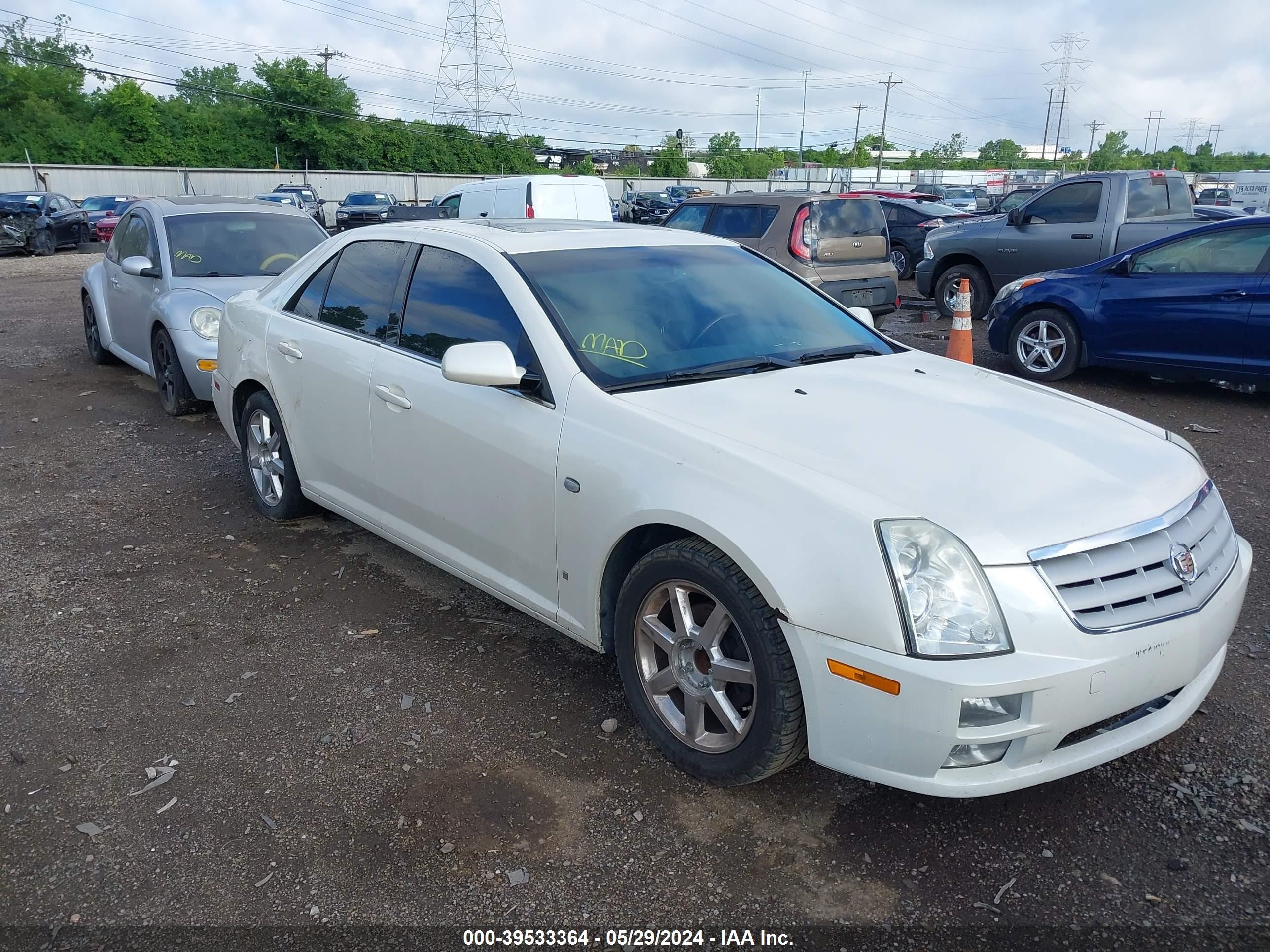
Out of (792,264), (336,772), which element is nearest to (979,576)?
(336,772)

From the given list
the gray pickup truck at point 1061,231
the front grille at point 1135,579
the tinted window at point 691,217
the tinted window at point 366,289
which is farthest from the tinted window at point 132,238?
the gray pickup truck at point 1061,231

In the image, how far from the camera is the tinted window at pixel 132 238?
8172 millimetres

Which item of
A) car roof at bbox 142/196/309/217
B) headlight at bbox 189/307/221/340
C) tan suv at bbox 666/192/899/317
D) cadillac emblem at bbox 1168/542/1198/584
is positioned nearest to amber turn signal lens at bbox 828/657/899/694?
cadillac emblem at bbox 1168/542/1198/584

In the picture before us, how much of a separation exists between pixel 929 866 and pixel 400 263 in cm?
314

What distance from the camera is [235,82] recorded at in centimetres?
8456

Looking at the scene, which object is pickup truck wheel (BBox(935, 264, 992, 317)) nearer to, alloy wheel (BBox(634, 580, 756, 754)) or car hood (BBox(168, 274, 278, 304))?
car hood (BBox(168, 274, 278, 304))

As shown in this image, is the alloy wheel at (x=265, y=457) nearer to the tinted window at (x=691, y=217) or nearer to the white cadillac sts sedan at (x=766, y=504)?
the white cadillac sts sedan at (x=766, y=504)

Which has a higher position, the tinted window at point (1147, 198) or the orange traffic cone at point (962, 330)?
the tinted window at point (1147, 198)

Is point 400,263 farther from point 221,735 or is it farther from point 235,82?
point 235,82

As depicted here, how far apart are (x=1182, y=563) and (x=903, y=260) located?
1576 centimetres

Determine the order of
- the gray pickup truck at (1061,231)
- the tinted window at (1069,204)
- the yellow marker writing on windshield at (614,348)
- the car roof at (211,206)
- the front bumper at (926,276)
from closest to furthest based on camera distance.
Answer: the yellow marker writing on windshield at (614,348)
the car roof at (211,206)
the gray pickup truck at (1061,231)
the tinted window at (1069,204)
the front bumper at (926,276)

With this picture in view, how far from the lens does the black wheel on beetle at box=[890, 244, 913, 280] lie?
17562mm

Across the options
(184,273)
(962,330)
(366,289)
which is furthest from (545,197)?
(366,289)

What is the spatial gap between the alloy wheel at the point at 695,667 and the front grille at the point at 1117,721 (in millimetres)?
852
